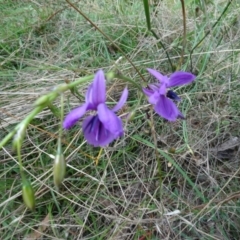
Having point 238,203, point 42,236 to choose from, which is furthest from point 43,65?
point 238,203

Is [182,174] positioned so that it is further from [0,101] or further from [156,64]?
[0,101]

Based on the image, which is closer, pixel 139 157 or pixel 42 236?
pixel 42 236

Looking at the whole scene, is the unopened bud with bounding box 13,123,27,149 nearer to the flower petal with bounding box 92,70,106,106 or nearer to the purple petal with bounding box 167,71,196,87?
the flower petal with bounding box 92,70,106,106

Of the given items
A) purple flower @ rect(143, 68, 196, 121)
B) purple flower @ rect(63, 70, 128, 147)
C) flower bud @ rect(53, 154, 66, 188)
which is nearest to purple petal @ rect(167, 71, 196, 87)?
purple flower @ rect(143, 68, 196, 121)

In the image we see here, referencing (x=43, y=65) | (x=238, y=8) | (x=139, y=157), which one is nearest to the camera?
(x=139, y=157)

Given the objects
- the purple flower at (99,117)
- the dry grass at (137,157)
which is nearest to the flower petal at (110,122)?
the purple flower at (99,117)

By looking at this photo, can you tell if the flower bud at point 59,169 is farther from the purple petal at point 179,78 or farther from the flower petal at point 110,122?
the purple petal at point 179,78

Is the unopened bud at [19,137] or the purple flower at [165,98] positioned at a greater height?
the unopened bud at [19,137]
